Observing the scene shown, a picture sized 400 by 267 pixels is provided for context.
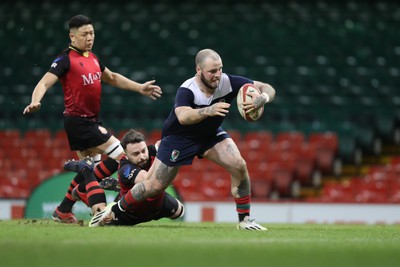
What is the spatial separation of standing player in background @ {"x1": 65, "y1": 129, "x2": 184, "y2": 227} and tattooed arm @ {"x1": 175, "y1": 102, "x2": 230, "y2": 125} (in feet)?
3.07

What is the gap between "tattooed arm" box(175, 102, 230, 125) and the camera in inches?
303

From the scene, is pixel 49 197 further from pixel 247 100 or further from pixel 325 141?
pixel 325 141

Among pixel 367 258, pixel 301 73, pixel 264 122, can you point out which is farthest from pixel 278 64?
pixel 367 258

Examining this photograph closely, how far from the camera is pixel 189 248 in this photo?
6.38 m

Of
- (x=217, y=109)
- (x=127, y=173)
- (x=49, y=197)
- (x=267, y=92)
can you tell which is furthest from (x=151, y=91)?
(x=49, y=197)

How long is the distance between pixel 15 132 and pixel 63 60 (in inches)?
430

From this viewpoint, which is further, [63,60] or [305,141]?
[305,141]

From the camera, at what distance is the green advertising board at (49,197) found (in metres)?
11.6

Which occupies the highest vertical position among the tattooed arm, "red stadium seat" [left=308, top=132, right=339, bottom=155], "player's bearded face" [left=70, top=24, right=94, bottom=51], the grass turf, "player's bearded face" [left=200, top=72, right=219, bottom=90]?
"player's bearded face" [left=70, top=24, right=94, bottom=51]

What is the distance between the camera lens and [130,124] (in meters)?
19.9

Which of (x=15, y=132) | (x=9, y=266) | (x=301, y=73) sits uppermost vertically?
(x=301, y=73)

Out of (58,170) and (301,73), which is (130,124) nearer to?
(58,170)

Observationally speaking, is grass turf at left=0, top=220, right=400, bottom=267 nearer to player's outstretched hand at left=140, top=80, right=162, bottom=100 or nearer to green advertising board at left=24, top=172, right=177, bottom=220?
player's outstretched hand at left=140, top=80, right=162, bottom=100

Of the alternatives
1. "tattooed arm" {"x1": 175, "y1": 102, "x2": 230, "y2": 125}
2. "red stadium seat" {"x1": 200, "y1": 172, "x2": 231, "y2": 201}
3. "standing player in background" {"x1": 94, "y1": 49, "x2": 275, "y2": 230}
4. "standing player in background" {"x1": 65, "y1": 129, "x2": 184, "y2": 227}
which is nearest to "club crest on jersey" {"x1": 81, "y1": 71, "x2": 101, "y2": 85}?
"standing player in background" {"x1": 65, "y1": 129, "x2": 184, "y2": 227}
